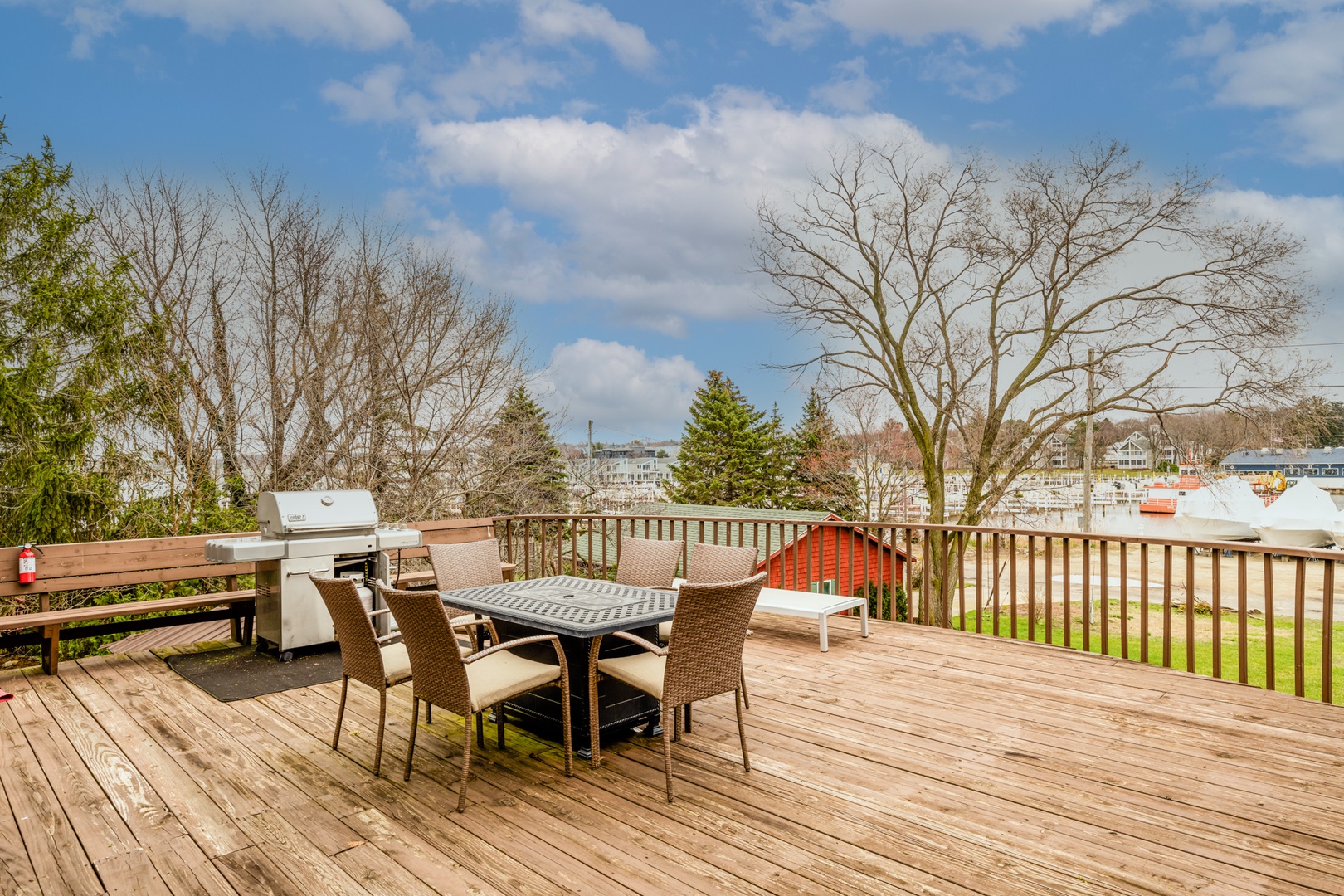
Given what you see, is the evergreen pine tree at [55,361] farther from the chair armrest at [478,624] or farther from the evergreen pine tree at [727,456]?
the evergreen pine tree at [727,456]

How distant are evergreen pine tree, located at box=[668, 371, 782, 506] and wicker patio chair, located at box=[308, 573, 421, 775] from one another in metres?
24.1

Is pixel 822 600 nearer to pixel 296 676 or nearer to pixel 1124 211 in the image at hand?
pixel 296 676

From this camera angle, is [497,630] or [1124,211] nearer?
[497,630]

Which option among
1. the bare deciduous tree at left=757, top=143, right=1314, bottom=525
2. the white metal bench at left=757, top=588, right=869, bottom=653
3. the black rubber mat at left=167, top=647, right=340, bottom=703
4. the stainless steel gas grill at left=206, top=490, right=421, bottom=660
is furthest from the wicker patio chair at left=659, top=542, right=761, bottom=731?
the bare deciduous tree at left=757, top=143, right=1314, bottom=525

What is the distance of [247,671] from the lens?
455cm

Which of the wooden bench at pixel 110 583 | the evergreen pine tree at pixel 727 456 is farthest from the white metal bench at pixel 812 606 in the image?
the evergreen pine tree at pixel 727 456

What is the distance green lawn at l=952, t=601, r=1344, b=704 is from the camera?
9672mm

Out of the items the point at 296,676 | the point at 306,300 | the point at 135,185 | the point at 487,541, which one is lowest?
the point at 296,676

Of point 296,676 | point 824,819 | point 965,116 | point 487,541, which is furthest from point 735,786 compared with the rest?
point 965,116

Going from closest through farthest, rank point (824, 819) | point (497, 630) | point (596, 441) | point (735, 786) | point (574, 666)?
point (824, 819) → point (735, 786) → point (574, 666) → point (497, 630) → point (596, 441)

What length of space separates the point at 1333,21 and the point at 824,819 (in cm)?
1456

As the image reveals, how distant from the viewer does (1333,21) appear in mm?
10758

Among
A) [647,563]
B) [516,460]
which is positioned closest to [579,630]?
[647,563]

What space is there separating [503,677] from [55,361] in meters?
8.97
